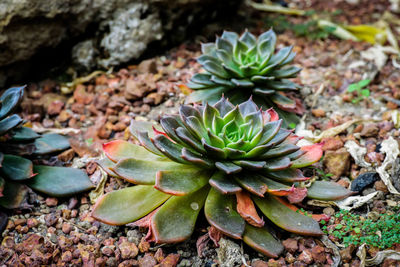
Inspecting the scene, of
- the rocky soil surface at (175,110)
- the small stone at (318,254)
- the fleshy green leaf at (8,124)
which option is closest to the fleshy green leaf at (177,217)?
the rocky soil surface at (175,110)

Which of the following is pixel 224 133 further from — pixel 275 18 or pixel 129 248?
pixel 275 18

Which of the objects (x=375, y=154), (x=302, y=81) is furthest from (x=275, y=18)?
(x=375, y=154)

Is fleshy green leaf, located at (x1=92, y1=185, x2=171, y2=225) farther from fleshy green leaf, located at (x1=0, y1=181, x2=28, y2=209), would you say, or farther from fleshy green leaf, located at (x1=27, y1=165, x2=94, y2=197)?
fleshy green leaf, located at (x1=0, y1=181, x2=28, y2=209)

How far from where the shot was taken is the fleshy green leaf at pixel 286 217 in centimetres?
174

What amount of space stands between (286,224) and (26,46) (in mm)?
2179

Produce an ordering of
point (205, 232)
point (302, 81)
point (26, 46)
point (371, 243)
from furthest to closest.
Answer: point (302, 81) < point (26, 46) < point (205, 232) < point (371, 243)

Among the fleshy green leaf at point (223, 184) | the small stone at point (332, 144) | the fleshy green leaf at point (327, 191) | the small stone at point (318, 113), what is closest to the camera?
the fleshy green leaf at point (223, 184)

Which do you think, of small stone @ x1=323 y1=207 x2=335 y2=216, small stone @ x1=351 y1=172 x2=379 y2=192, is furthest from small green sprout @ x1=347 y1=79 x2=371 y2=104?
small stone @ x1=323 y1=207 x2=335 y2=216

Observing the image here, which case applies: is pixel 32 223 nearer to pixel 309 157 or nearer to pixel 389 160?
pixel 309 157

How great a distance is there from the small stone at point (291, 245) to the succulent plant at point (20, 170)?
1080 millimetres

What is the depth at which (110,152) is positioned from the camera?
1.99m

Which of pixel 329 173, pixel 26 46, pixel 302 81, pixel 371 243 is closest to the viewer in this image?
pixel 371 243

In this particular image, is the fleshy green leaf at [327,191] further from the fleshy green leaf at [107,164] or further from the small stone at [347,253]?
the fleshy green leaf at [107,164]

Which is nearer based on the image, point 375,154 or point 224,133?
point 224,133
